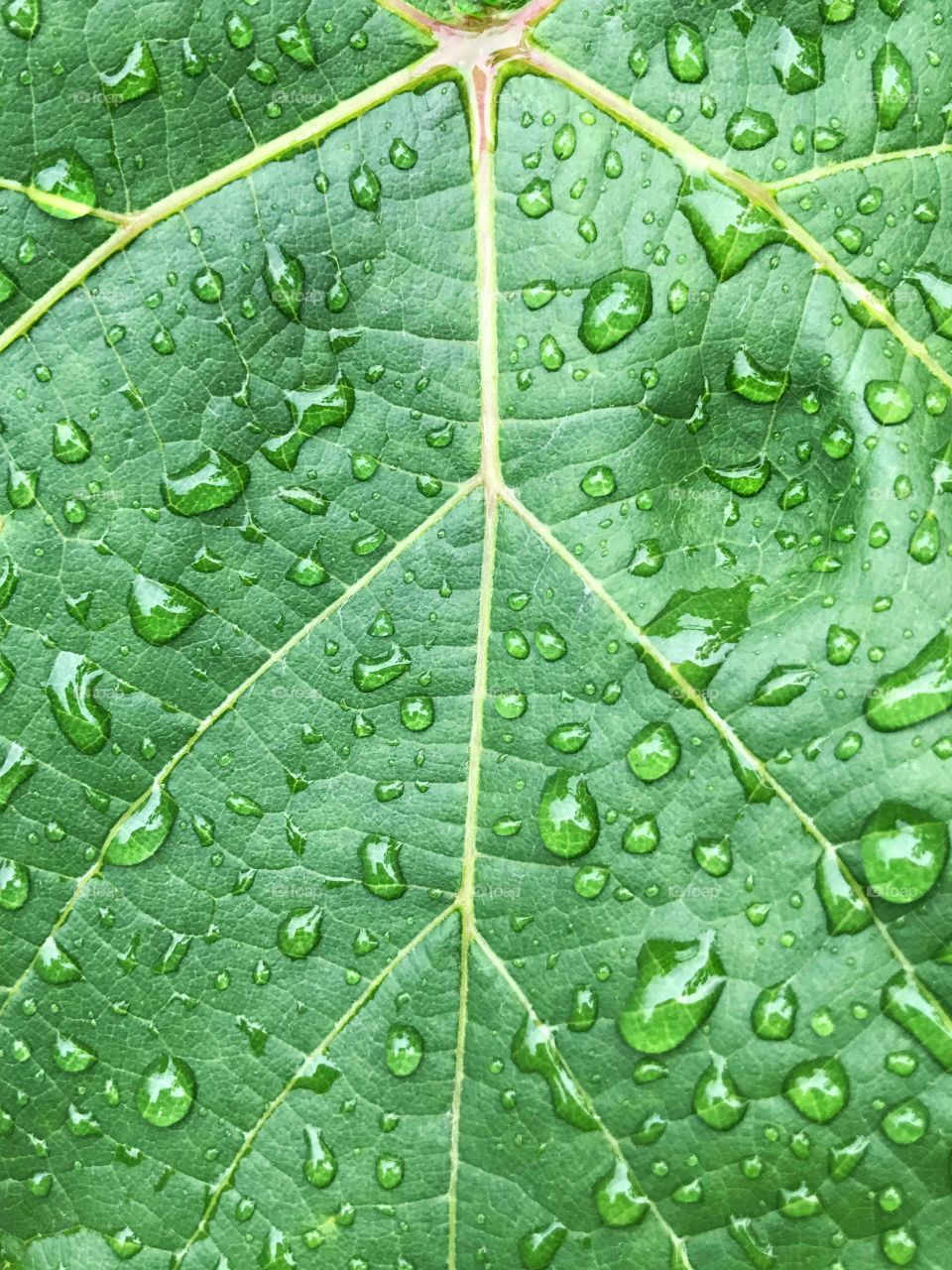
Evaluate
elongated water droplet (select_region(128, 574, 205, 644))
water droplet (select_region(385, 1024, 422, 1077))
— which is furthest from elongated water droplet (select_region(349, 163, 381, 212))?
water droplet (select_region(385, 1024, 422, 1077))

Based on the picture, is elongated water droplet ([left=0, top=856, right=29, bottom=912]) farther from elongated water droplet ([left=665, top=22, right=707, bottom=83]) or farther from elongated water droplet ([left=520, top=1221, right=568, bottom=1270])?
elongated water droplet ([left=665, top=22, right=707, bottom=83])

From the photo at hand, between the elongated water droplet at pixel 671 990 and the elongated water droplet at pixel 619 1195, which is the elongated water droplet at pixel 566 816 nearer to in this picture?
the elongated water droplet at pixel 671 990

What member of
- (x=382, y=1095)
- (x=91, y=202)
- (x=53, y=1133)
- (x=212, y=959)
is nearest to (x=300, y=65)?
(x=91, y=202)

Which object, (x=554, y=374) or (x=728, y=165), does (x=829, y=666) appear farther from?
(x=728, y=165)

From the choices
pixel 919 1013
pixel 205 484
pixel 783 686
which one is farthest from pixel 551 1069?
pixel 205 484

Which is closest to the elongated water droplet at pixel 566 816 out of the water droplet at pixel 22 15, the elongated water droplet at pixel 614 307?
the elongated water droplet at pixel 614 307
